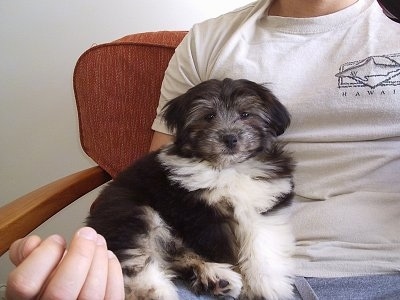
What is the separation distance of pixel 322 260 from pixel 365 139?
1.15ft

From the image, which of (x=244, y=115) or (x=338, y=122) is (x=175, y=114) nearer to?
(x=244, y=115)

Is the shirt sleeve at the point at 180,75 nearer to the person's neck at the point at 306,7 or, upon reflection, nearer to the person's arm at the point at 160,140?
the person's arm at the point at 160,140

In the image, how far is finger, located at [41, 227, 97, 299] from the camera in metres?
0.73

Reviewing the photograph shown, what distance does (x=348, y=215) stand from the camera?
1158 mm

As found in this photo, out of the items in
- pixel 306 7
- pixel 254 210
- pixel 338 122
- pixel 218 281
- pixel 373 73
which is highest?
pixel 306 7

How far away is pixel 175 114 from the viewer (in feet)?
4.46

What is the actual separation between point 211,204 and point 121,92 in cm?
73

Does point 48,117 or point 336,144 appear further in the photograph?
point 48,117

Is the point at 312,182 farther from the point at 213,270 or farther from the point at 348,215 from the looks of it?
the point at 213,270

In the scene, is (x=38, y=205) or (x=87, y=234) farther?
(x=38, y=205)

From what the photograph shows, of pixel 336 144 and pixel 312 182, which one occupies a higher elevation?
pixel 336 144

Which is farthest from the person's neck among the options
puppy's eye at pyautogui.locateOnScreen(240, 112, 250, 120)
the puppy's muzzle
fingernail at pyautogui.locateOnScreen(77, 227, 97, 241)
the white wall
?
fingernail at pyautogui.locateOnScreen(77, 227, 97, 241)

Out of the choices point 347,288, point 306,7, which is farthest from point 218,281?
point 306,7

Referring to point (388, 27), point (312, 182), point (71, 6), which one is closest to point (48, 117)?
point (71, 6)
